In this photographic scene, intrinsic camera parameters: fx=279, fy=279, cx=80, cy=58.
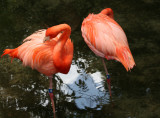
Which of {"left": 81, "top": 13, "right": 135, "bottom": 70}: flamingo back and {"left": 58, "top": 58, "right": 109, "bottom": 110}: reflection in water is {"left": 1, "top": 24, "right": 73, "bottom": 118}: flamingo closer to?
{"left": 81, "top": 13, "right": 135, "bottom": 70}: flamingo back

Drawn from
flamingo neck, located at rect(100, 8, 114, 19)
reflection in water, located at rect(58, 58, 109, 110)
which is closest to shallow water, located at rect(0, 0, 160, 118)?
reflection in water, located at rect(58, 58, 109, 110)

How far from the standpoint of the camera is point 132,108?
12.1 feet

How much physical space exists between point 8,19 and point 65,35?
2.63 meters

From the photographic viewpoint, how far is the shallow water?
12.2 ft

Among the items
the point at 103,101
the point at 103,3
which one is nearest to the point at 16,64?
the point at 103,101

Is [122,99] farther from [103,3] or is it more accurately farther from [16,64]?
[103,3]

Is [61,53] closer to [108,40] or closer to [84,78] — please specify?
[108,40]

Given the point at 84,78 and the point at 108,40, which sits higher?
the point at 108,40

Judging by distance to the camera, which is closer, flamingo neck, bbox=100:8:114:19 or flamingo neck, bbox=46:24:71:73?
flamingo neck, bbox=46:24:71:73

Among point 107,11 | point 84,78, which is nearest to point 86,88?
point 84,78

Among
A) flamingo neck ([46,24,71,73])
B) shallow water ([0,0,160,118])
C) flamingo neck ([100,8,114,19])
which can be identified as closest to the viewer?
flamingo neck ([46,24,71,73])

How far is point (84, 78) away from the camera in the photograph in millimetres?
4230

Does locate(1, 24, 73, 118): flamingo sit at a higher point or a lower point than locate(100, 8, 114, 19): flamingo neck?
lower

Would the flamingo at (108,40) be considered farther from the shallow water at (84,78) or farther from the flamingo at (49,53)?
the shallow water at (84,78)
